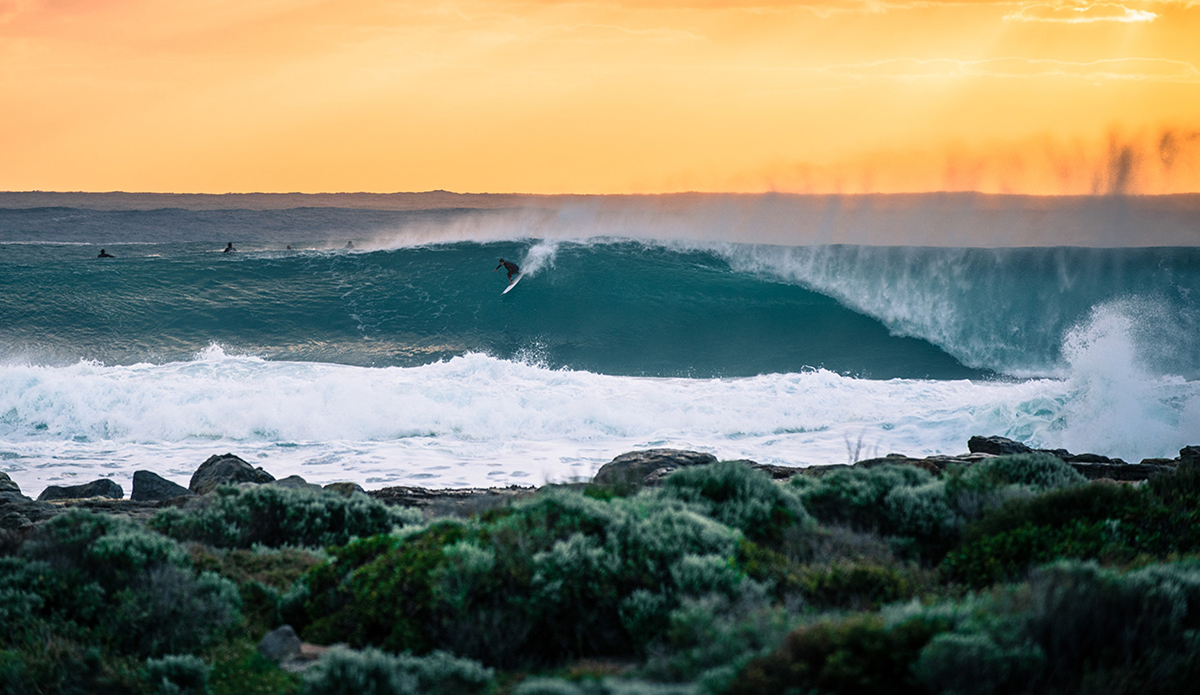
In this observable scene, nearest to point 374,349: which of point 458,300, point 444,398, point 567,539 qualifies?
point 458,300

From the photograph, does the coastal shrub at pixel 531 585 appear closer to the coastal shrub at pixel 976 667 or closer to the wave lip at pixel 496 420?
the coastal shrub at pixel 976 667

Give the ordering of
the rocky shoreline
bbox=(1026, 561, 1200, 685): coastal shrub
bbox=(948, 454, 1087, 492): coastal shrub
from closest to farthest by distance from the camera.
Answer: bbox=(1026, 561, 1200, 685): coastal shrub → bbox=(948, 454, 1087, 492): coastal shrub → the rocky shoreline

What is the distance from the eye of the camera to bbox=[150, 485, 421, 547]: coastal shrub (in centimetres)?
566

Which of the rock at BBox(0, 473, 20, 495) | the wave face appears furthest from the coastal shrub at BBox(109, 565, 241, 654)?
the wave face

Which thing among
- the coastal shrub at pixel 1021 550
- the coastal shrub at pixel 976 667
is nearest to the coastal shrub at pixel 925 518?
the coastal shrub at pixel 1021 550

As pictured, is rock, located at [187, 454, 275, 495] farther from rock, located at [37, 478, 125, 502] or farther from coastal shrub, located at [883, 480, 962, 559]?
coastal shrub, located at [883, 480, 962, 559]

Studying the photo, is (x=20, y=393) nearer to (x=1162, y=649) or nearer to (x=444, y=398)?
(x=444, y=398)

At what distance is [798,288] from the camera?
27.0m

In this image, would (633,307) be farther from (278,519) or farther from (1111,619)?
(1111,619)

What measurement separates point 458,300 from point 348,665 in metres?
23.7

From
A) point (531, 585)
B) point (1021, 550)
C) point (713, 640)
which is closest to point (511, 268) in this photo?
point (1021, 550)

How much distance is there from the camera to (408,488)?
868 centimetres

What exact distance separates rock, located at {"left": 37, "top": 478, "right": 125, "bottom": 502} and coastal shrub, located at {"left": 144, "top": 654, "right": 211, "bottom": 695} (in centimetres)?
645

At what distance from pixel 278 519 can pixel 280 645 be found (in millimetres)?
2310
